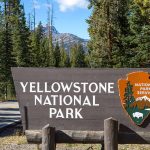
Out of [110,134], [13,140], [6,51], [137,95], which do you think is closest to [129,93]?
[137,95]

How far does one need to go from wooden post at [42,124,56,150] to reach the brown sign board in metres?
0.19

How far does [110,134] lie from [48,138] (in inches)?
40.0

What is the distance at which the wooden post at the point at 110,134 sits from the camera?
7.64m

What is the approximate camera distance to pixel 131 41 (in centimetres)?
4425

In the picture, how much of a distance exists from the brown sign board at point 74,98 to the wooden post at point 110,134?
15 cm

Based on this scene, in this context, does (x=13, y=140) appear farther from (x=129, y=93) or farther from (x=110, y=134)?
(x=129, y=93)

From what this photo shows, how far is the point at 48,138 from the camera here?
7754 millimetres

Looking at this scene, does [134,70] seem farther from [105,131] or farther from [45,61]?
[45,61]

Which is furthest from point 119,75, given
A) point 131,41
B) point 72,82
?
point 131,41

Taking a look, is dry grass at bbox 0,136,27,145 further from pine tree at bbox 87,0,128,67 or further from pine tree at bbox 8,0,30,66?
pine tree at bbox 8,0,30,66

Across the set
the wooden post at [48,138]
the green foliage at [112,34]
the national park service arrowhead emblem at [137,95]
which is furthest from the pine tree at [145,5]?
the wooden post at [48,138]

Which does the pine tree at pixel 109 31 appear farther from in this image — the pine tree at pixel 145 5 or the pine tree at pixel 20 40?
the pine tree at pixel 145 5

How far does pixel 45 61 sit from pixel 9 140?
6600cm

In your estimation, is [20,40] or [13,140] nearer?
[13,140]
